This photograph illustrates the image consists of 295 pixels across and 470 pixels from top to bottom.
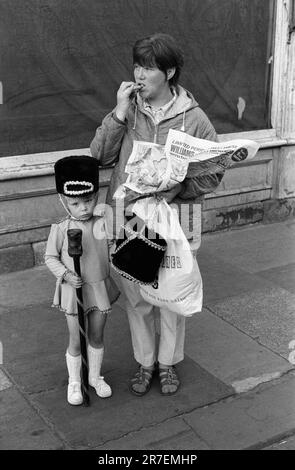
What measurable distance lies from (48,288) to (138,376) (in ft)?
5.50

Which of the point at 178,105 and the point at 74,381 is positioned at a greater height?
the point at 178,105

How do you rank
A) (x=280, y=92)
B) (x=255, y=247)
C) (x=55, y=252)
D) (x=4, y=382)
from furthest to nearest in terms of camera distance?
(x=280, y=92) < (x=255, y=247) < (x=4, y=382) < (x=55, y=252)

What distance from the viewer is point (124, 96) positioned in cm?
354

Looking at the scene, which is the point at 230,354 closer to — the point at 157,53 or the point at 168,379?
the point at 168,379

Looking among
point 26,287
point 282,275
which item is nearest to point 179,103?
point 26,287

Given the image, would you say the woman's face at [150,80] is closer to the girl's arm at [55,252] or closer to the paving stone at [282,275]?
the girl's arm at [55,252]

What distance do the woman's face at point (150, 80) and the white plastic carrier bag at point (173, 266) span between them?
57 cm

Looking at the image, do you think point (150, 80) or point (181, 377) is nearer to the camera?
point (150, 80)

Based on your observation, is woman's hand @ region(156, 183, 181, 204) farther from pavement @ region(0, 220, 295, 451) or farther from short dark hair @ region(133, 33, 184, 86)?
pavement @ region(0, 220, 295, 451)

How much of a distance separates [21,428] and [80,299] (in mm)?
778

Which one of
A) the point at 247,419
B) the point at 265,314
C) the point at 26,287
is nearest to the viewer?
the point at 247,419

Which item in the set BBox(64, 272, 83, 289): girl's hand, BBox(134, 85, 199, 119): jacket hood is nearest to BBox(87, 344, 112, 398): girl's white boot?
BBox(64, 272, 83, 289): girl's hand

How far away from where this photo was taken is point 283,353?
452cm

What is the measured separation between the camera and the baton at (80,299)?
343 cm
